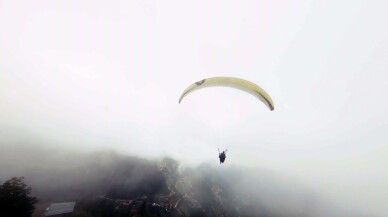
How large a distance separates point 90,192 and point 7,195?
175 m

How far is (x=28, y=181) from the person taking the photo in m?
200

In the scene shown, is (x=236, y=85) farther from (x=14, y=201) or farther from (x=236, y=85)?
(x=14, y=201)

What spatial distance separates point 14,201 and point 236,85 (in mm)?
42029

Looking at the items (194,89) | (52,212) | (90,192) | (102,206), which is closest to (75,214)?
(52,212)

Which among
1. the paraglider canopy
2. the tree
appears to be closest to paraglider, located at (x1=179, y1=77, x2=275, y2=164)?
the paraglider canopy

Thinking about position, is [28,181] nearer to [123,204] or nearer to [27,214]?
[123,204]

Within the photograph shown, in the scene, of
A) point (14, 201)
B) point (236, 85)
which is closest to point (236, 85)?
point (236, 85)

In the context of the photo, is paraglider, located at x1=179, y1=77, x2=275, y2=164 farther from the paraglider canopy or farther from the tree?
the tree

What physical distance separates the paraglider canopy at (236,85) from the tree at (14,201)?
36984 millimetres

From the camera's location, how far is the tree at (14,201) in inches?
1580

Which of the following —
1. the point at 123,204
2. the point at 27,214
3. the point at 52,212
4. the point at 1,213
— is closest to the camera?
the point at 1,213

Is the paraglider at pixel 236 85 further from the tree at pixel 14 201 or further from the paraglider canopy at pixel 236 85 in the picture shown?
the tree at pixel 14 201

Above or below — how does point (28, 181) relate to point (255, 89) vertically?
below

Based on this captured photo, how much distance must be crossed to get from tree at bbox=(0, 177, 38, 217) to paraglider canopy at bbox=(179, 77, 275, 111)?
3698 cm
